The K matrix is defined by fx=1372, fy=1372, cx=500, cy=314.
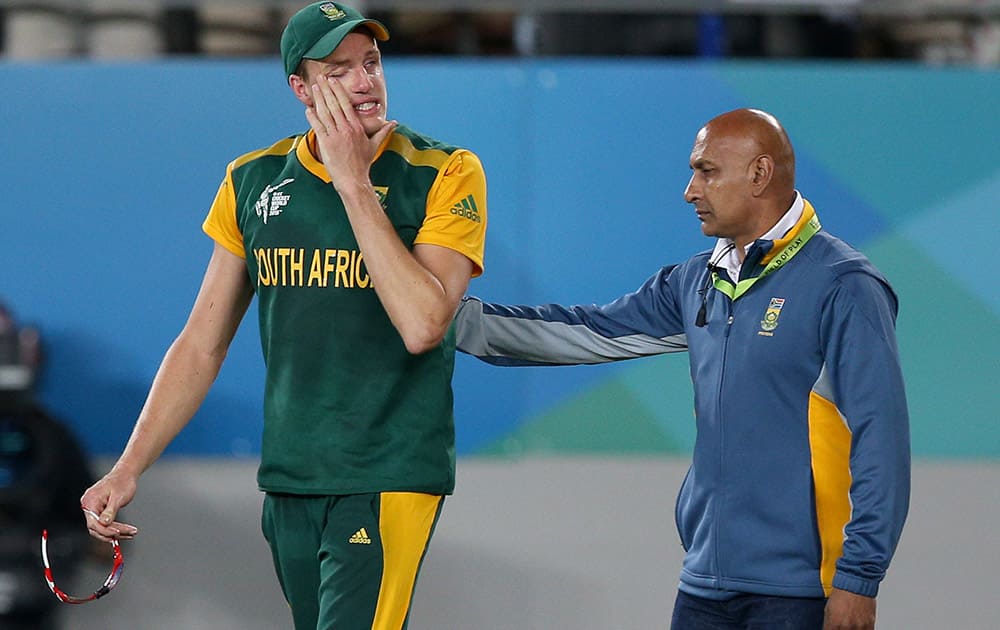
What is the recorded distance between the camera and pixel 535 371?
492 centimetres

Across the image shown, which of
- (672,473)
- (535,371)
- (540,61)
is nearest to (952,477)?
(672,473)

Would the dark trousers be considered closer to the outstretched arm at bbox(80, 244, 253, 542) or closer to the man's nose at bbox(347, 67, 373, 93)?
the outstretched arm at bbox(80, 244, 253, 542)

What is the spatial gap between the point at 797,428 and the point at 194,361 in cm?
128

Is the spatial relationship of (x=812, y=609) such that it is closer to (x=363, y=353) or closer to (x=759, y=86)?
(x=363, y=353)

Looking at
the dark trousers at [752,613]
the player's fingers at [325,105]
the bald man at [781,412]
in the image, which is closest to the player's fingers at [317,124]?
the player's fingers at [325,105]

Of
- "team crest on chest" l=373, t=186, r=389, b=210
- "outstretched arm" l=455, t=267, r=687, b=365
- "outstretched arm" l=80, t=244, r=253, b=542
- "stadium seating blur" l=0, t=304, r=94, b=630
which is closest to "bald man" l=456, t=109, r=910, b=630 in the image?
"outstretched arm" l=455, t=267, r=687, b=365

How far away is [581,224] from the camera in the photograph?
4.95 meters

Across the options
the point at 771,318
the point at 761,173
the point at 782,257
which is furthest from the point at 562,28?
the point at 771,318

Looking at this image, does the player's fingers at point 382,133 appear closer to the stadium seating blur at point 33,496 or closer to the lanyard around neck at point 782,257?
the lanyard around neck at point 782,257

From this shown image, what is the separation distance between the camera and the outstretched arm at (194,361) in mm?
2889

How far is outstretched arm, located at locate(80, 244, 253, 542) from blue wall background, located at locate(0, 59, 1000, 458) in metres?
1.97

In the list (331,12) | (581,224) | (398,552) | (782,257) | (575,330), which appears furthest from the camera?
(581,224)

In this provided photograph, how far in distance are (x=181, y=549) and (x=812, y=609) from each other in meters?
2.82

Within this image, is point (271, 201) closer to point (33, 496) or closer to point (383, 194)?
point (383, 194)
